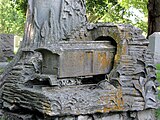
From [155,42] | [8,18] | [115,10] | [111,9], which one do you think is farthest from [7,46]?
[8,18]

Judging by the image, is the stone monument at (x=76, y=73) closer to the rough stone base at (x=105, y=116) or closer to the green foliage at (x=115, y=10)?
the rough stone base at (x=105, y=116)

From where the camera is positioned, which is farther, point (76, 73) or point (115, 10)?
point (115, 10)

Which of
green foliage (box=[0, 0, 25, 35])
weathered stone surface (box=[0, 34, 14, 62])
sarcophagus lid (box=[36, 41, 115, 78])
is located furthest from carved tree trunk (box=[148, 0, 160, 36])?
green foliage (box=[0, 0, 25, 35])

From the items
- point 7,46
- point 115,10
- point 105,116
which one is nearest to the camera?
point 105,116

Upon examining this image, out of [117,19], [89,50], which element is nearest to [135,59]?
[89,50]

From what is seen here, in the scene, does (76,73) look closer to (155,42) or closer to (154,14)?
(155,42)

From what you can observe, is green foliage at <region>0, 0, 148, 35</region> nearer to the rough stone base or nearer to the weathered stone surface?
the weathered stone surface

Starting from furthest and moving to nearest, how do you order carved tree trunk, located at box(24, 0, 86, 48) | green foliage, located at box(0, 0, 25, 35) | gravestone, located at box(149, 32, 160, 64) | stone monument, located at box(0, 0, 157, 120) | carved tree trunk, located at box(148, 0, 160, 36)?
green foliage, located at box(0, 0, 25, 35) < carved tree trunk, located at box(148, 0, 160, 36) < gravestone, located at box(149, 32, 160, 64) < carved tree trunk, located at box(24, 0, 86, 48) < stone monument, located at box(0, 0, 157, 120)

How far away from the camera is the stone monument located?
18.7 ft

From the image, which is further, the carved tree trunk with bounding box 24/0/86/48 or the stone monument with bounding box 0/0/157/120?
the carved tree trunk with bounding box 24/0/86/48

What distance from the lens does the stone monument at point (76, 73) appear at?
5.70 meters

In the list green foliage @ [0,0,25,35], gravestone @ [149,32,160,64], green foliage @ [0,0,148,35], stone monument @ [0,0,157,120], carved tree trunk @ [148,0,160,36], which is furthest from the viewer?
green foliage @ [0,0,25,35]

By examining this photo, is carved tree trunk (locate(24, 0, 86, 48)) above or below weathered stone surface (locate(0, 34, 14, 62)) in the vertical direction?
above

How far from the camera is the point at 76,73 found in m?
5.95
